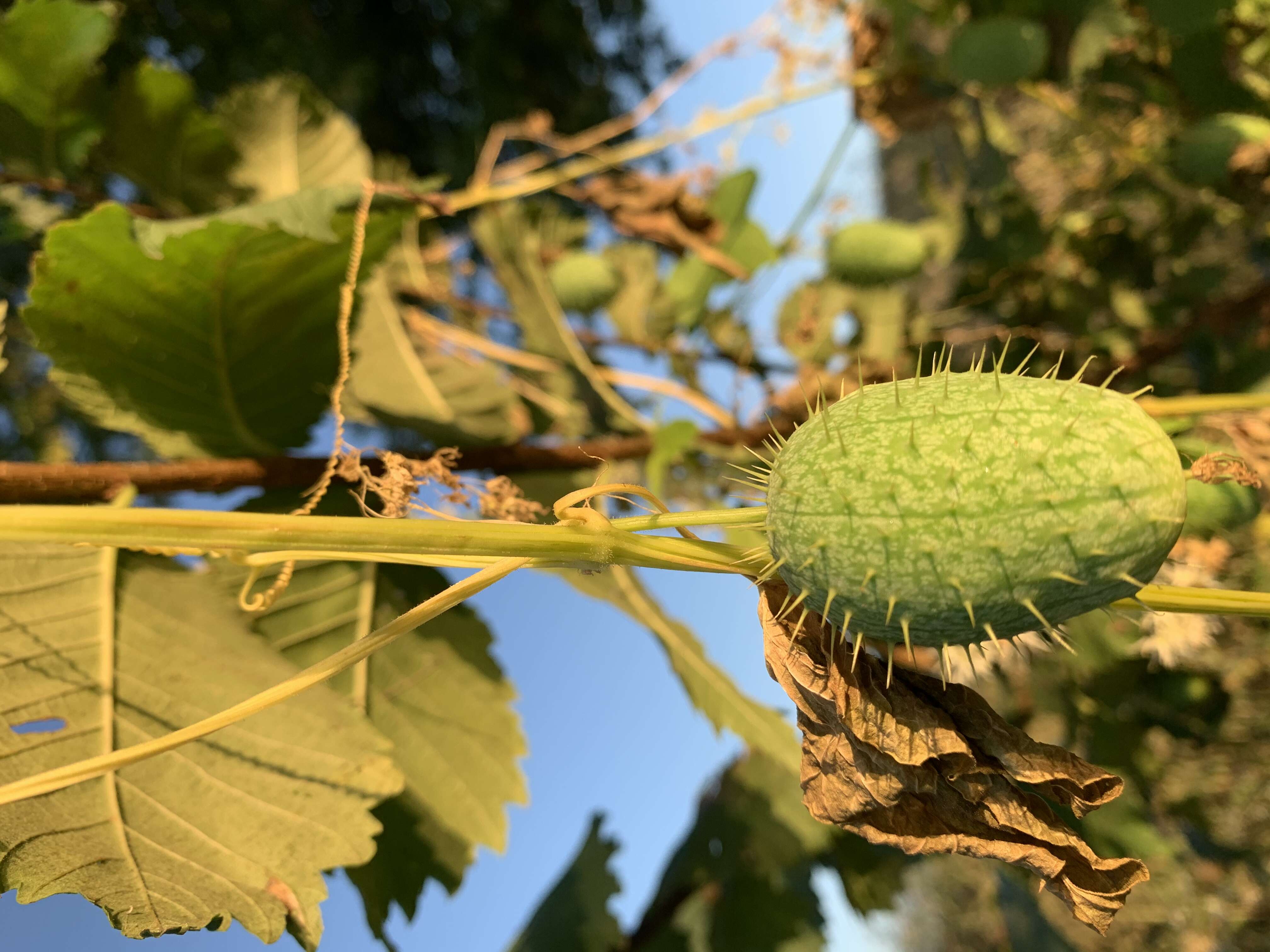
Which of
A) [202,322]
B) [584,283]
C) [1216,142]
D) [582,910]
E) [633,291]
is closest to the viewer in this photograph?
[202,322]

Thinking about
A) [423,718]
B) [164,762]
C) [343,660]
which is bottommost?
[423,718]

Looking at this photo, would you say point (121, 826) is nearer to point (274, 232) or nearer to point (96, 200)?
point (274, 232)

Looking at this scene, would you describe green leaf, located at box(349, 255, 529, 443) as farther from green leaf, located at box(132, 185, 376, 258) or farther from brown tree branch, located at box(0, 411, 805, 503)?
green leaf, located at box(132, 185, 376, 258)

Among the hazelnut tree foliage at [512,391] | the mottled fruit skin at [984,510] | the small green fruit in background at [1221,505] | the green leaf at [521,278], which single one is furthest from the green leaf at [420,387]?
the small green fruit in background at [1221,505]

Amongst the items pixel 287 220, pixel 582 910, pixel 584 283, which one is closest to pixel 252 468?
pixel 287 220

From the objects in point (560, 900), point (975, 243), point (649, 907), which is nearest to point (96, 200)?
point (975, 243)

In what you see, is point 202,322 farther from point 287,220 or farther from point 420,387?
point 420,387

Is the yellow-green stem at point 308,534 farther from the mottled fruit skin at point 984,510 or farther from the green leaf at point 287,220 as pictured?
the green leaf at point 287,220
